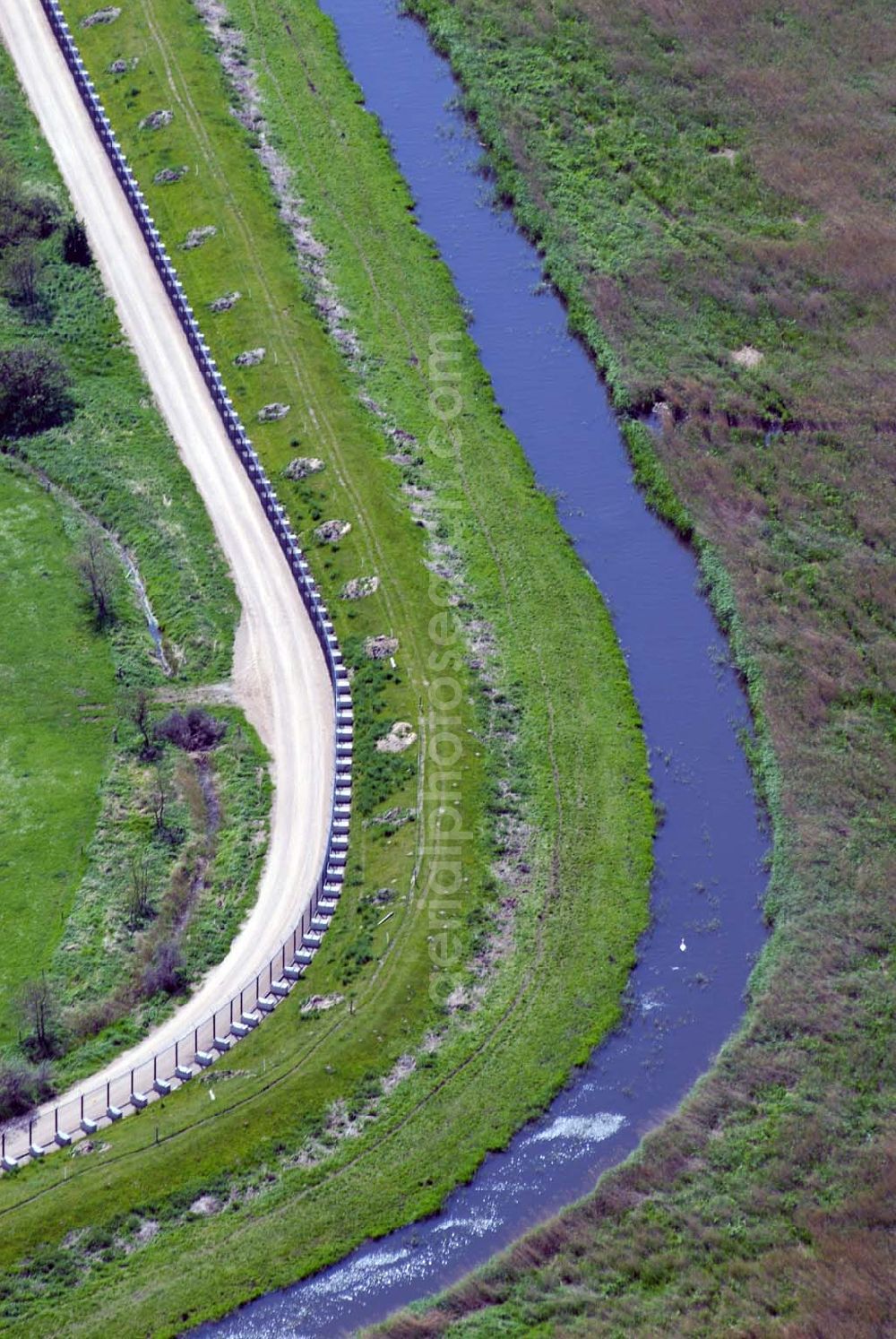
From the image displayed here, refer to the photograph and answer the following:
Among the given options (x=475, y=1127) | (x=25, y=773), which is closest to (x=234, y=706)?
(x=25, y=773)

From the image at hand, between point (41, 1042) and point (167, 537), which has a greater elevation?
point (167, 537)

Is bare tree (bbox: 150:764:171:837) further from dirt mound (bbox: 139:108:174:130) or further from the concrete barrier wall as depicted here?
dirt mound (bbox: 139:108:174:130)

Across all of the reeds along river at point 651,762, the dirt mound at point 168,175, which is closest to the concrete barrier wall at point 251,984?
the reeds along river at point 651,762

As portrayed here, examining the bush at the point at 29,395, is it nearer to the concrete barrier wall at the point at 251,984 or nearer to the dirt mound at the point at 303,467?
the concrete barrier wall at the point at 251,984

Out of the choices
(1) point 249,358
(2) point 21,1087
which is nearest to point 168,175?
(1) point 249,358

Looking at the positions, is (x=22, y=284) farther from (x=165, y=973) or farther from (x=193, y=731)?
(x=165, y=973)

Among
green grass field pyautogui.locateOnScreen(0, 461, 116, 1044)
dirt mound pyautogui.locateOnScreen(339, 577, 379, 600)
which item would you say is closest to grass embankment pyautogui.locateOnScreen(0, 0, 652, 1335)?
dirt mound pyautogui.locateOnScreen(339, 577, 379, 600)

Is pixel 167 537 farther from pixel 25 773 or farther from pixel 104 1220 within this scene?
pixel 104 1220
